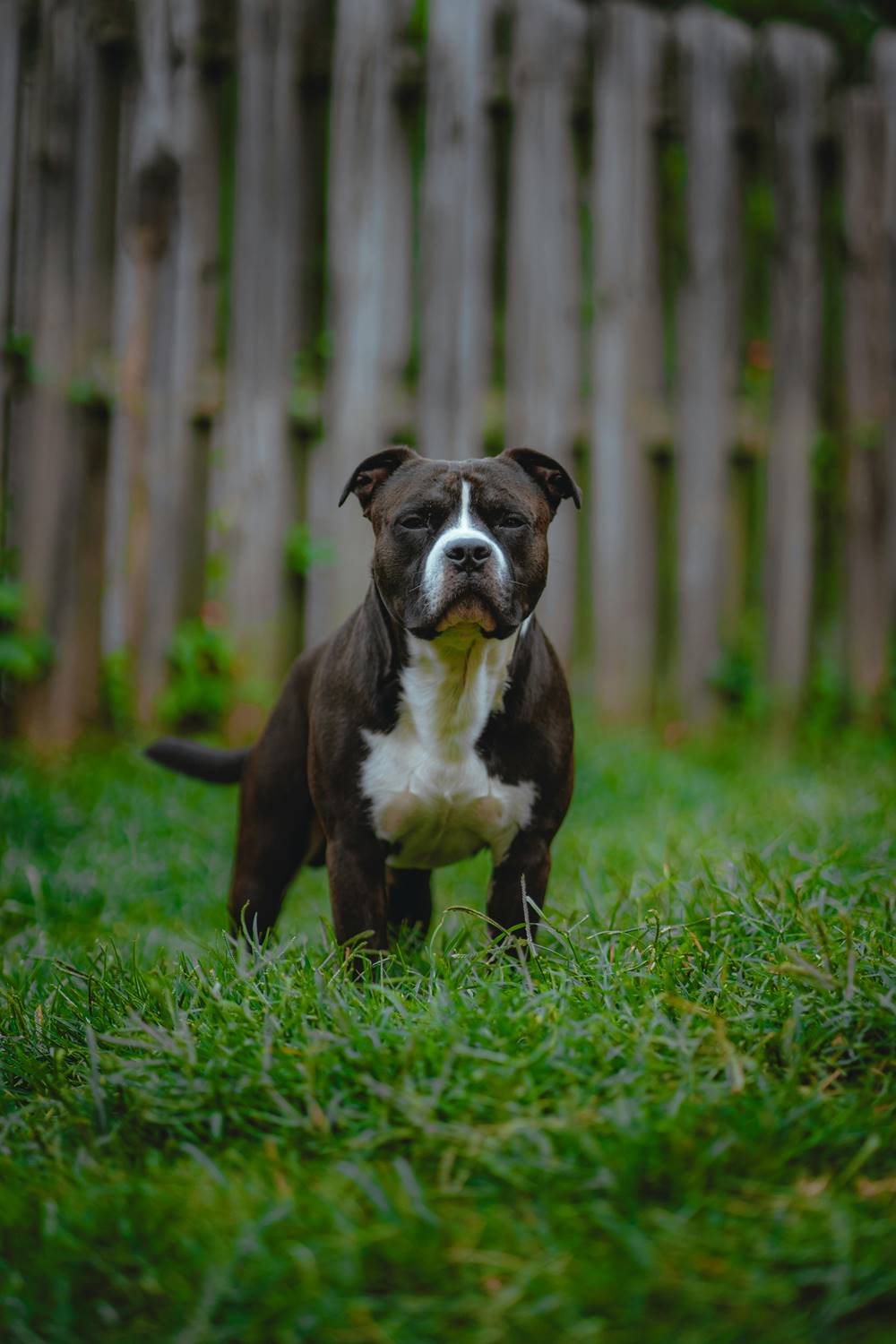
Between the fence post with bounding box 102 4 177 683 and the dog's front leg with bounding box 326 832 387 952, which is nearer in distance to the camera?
the dog's front leg with bounding box 326 832 387 952

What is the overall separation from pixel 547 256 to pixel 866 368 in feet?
4.95

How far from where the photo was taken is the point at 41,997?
9.10 ft

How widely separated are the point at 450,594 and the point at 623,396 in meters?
2.99

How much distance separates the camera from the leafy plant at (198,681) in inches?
198

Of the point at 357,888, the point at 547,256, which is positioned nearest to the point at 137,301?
the point at 547,256

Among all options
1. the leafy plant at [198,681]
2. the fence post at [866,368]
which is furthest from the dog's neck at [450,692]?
the fence post at [866,368]

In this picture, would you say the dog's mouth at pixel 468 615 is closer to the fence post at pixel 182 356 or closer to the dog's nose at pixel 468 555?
the dog's nose at pixel 468 555

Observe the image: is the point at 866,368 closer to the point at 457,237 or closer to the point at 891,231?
the point at 891,231

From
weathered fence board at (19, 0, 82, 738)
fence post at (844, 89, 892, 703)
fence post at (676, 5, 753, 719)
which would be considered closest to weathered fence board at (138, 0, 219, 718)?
weathered fence board at (19, 0, 82, 738)

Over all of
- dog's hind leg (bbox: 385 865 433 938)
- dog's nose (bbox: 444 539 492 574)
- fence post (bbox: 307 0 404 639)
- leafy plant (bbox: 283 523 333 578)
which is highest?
fence post (bbox: 307 0 404 639)

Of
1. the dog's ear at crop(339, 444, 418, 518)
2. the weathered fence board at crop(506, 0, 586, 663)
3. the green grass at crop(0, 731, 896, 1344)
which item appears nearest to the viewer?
the green grass at crop(0, 731, 896, 1344)

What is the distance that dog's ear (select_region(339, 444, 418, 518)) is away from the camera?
121 inches

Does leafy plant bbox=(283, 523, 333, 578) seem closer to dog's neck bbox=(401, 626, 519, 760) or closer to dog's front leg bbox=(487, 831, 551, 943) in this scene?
dog's neck bbox=(401, 626, 519, 760)

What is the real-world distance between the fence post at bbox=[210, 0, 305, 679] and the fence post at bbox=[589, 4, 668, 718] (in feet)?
4.18
